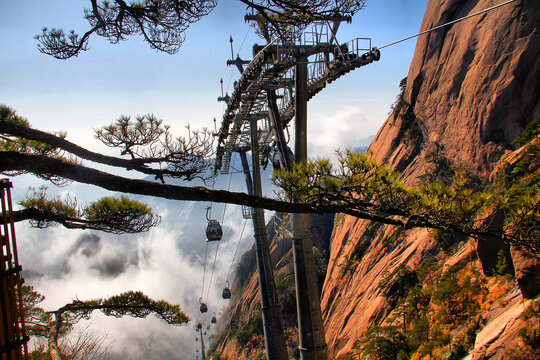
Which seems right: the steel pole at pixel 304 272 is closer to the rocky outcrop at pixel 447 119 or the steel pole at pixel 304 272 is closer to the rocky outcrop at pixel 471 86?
the rocky outcrop at pixel 447 119

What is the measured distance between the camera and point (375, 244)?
558 inches

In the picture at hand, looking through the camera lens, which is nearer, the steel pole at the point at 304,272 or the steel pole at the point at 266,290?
the steel pole at the point at 304,272

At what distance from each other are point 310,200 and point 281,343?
1021 cm

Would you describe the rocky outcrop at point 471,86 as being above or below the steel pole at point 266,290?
above

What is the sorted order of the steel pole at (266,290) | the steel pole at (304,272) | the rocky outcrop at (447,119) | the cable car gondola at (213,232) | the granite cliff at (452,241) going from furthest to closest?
the cable car gondola at (213,232) < the steel pole at (266,290) < the rocky outcrop at (447,119) < the steel pole at (304,272) < the granite cliff at (452,241)

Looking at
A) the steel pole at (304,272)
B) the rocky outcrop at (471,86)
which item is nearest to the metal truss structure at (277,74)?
the steel pole at (304,272)

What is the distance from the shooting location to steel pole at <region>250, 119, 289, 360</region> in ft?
42.7

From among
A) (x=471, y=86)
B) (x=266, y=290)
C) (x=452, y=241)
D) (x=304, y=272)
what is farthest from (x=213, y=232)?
(x=471, y=86)

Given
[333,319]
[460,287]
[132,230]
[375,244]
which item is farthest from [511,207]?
[333,319]

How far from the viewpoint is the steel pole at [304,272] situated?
7688 millimetres

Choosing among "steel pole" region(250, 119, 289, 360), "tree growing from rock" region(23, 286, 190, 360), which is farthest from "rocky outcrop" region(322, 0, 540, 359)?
"tree growing from rock" region(23, 286, 190, 360)

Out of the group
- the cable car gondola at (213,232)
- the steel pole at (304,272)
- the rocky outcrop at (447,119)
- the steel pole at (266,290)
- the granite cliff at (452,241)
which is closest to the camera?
the granite cliff at (452,241)

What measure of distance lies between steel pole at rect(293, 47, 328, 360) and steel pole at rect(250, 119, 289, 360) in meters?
5.43

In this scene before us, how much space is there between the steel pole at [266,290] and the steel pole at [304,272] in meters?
5.43
